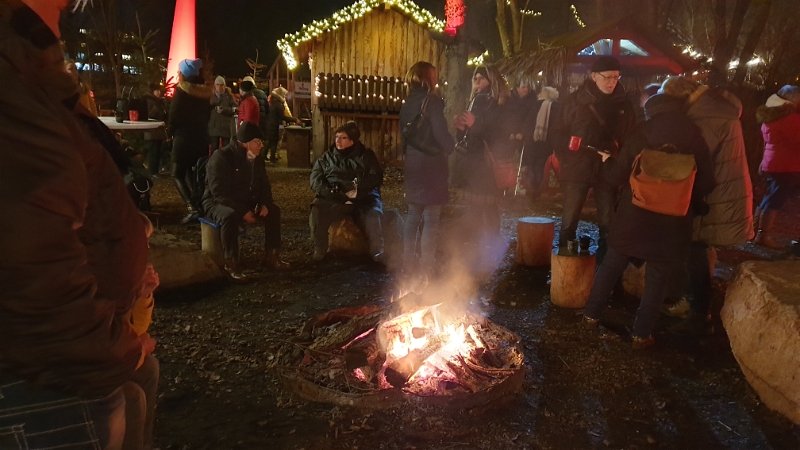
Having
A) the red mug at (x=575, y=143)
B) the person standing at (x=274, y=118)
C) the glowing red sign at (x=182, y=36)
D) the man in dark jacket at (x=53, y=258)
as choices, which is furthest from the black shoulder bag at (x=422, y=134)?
the glowing red sign at (x=182, y=36)

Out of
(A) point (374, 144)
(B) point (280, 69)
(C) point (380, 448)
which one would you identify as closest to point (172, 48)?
(A) point (374, 144)

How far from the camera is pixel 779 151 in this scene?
25.5 feet

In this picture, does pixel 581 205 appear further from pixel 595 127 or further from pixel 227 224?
pixel 227 224

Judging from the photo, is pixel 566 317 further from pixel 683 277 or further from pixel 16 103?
pixel 16 103

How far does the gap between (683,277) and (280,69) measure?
25781 millimetres

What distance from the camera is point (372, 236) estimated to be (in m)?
6.95

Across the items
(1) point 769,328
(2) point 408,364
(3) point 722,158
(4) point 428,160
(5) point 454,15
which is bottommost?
(2) point 408,364

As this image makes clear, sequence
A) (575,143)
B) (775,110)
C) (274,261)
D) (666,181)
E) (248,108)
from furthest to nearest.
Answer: (248,108) < (775,110) < (274,261) < (575,143) < (666,181)

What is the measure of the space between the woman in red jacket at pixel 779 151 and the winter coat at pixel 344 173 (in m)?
5.58

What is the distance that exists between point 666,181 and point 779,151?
15.7ft

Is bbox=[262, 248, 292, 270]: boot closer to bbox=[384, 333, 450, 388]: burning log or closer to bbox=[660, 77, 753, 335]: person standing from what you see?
bbox=[384, 333, 450, 388]: burning log

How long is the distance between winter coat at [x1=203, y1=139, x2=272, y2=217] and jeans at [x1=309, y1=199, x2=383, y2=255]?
70 centimetres

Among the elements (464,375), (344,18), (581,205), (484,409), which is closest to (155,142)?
(344,18)

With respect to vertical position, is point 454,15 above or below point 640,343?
above
